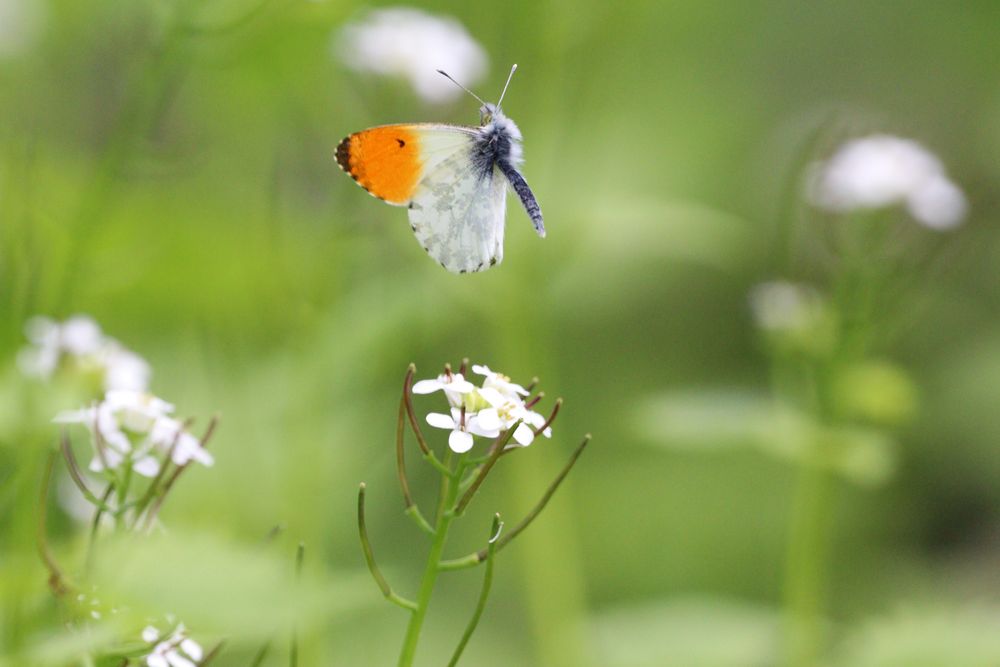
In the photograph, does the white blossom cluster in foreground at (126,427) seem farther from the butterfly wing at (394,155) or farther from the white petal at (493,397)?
the butterfly wing at (394,155)

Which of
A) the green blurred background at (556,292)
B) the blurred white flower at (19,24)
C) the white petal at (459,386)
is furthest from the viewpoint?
the blurred white flower at (19,24)

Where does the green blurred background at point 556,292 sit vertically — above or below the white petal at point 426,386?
above

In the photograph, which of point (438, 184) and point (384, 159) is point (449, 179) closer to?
point (438, 184)

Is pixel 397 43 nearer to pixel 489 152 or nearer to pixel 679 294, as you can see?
pixel 489 152

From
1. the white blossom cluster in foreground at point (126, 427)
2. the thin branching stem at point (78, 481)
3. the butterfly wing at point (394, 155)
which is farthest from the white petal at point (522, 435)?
the butterfly wing at point (394, 155)

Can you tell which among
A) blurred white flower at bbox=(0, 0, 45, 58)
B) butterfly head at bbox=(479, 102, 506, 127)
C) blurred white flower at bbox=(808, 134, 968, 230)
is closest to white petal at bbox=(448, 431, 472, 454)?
butterfly head at bbox=(479, 102, 506, 127)

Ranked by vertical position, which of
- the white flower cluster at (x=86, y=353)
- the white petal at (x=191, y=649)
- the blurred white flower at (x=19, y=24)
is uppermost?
the blurred white flower at (x=19, y=24)

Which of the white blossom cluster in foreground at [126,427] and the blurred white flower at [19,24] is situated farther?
the blurred white flower at [19,24]

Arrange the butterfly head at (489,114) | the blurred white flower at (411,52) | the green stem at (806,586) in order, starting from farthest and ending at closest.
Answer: the blurred white flower at (411,52) → the green stem at (806,586) → the butterfly head at (489,114)

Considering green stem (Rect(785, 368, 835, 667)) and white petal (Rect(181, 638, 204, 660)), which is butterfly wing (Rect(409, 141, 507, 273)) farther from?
green stem (Rect(785, 368, 835, 667))

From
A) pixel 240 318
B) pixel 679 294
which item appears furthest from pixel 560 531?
pixel 679 294

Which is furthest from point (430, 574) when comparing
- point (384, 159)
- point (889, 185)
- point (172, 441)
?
point (889, 185)
